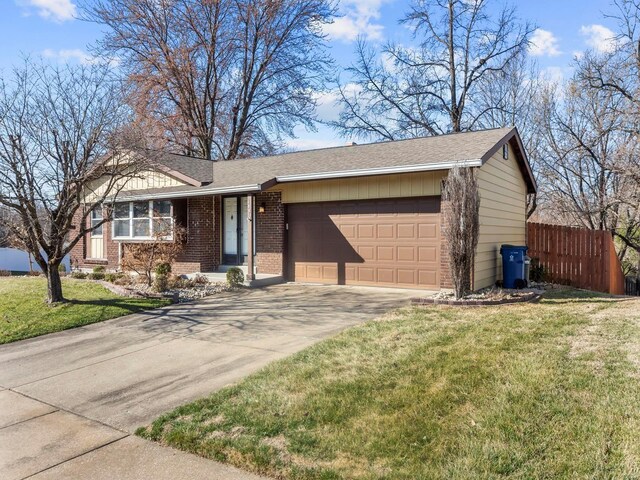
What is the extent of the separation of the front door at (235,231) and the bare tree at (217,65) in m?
10.4

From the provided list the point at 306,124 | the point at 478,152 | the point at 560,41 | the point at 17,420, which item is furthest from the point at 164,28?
the point at 17,420

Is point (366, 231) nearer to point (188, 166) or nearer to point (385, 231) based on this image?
point (385, 231)

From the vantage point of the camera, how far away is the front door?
14.1 meters

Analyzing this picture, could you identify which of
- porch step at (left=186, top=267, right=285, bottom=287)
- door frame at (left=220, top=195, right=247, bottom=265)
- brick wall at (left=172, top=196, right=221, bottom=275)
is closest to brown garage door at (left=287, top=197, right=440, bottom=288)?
porch step at (left=186, top=267, right=285, bottom=287)

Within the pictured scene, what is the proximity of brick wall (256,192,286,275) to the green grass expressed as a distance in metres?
3.92

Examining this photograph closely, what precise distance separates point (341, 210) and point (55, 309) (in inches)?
270

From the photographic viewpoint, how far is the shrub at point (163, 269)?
11.9 m

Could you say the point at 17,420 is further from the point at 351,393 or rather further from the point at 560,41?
the point at 560,41

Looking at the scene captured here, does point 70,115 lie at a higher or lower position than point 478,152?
higher

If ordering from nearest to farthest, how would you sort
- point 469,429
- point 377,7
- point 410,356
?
1. point 469,429
2. point 410,356
3. point 377,7

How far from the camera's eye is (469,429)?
3.63 meters

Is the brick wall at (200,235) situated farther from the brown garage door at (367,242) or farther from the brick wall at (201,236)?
the brown garage door at (367,242)

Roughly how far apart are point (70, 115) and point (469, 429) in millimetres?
10047

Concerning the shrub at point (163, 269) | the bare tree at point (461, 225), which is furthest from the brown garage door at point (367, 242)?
Result: the shrub at point (163, 269)
